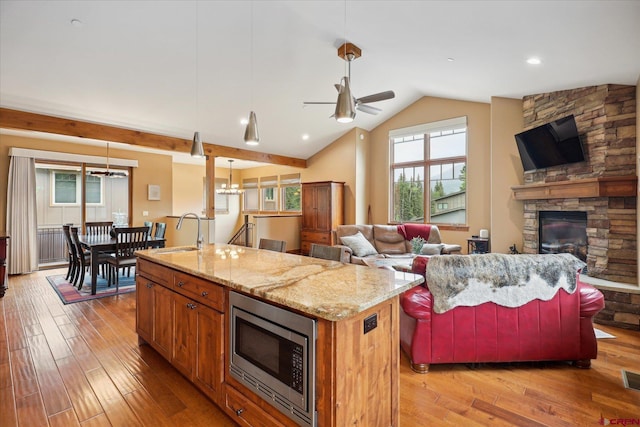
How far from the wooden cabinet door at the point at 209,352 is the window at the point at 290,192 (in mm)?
7478

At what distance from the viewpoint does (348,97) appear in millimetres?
2439

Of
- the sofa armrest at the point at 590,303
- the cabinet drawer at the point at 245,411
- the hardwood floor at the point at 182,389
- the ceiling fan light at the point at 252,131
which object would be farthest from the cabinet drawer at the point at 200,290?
the sofa armrest at the point at 590,303

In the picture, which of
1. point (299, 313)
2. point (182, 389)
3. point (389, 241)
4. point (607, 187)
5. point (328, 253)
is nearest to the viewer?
point (299, 313)

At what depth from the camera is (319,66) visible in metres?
5.01

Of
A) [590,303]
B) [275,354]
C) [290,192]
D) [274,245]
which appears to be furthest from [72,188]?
[590,303]

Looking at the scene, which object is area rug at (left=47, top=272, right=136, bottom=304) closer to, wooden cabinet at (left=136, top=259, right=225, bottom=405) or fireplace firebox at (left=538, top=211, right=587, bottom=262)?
wooden cabinet at (left=136, top=259, right=225, bottom=405)

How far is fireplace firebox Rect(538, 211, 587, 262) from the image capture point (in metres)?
4.29

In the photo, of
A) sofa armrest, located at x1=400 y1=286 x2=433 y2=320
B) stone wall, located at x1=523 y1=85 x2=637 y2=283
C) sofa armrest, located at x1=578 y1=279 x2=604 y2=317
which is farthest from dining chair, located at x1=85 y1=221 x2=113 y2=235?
stone wall, located at x1=523 y1=85 x2=637 y2=283

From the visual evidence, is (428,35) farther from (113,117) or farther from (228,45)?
(113,117)

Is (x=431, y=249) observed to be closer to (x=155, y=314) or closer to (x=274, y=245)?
(x=274, y=245)

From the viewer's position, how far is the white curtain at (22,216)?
231 inches

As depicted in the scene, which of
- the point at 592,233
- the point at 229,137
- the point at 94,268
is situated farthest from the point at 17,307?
the point at 592,233

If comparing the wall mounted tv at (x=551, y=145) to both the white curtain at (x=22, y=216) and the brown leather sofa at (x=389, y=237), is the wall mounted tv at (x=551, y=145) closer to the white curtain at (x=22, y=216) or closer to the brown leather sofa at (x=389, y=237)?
the brown leather sofa at (x=389, y=237)

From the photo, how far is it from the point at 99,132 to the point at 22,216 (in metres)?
2.57
